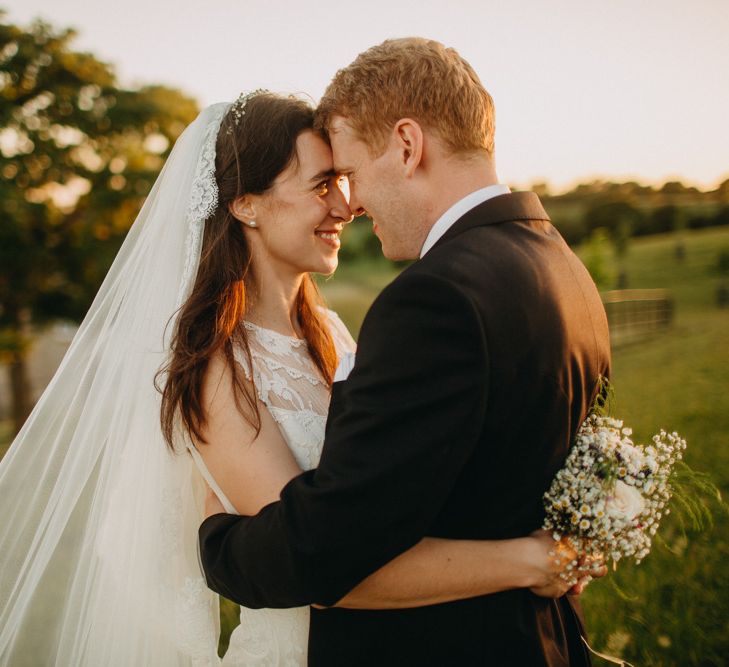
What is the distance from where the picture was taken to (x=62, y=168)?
42.5 ft

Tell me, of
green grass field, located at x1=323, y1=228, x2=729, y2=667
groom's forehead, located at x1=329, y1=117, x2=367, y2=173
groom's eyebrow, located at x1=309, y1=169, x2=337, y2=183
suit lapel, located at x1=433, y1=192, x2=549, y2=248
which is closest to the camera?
suit lapel, located at x1=433, y1=192, x2=549, y2=248

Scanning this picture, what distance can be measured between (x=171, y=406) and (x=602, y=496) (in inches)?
56.8

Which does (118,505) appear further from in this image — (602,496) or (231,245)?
(602,496)

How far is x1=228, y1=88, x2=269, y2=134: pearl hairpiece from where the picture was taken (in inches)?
104

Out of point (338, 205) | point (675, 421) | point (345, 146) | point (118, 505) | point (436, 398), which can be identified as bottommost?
point (675, 421)

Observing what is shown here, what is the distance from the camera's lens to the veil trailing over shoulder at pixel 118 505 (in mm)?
2479

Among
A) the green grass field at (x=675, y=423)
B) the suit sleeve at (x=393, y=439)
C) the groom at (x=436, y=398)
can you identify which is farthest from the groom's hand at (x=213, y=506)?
the green grass field at (x=675, y=423)

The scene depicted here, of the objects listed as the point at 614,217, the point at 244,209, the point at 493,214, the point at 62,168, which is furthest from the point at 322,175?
the point at 614,217

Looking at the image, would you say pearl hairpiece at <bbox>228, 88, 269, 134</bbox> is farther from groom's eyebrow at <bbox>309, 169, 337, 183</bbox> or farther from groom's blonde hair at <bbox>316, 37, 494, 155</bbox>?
groom's blonde hair at <bbox>316, 37, 494, 155</bbox>

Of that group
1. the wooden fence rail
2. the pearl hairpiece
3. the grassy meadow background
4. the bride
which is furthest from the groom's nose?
the wooden fence rail

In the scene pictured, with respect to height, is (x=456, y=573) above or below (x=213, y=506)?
above

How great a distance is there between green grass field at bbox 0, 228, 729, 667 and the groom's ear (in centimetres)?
134

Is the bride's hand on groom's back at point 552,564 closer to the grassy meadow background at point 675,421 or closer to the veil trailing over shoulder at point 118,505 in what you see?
the grassy meadow background at point 675,421

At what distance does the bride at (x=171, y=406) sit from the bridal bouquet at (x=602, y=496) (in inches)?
36.6
